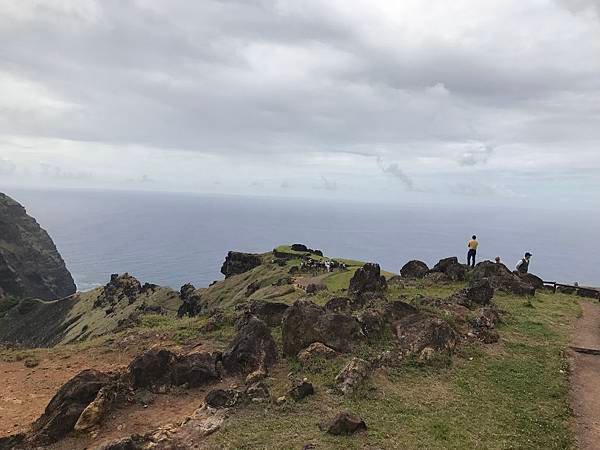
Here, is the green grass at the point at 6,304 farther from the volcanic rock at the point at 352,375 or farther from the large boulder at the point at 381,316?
the volcanic rock at the point at 352,375

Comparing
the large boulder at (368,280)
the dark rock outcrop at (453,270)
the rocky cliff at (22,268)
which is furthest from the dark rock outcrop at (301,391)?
the rocky cliff at (22,268)

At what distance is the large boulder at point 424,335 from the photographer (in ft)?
72.0

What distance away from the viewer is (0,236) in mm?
186000

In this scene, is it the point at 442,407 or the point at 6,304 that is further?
the point at 6,304

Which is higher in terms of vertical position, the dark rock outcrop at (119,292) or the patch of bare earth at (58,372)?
the patch of bare earth at (58,372)

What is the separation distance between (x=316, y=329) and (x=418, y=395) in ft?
20.8

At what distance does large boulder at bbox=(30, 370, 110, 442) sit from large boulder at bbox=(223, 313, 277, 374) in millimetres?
5398

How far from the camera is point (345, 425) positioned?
14.7 meters

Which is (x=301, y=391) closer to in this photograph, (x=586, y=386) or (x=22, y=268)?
(x=586, y=386)

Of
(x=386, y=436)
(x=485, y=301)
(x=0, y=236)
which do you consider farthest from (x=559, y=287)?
(x=0, y=236)

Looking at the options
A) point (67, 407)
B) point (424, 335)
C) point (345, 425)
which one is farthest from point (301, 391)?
point (67, 407)

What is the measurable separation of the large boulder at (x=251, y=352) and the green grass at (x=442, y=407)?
0.83 meters

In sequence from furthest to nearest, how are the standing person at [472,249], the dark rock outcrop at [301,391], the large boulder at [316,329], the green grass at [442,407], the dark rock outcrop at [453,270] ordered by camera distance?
1. the standing person at [472,249]
2. the dark rock outcrop at [453,270]
3. the large boulder at [316,329]
4. the dark rock outcrop at [301,391]
5. the green grass at [442,407]

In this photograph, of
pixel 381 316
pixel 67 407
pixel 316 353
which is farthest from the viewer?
pixel 381 316
